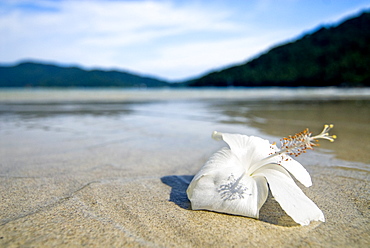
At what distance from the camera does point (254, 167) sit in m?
1.79

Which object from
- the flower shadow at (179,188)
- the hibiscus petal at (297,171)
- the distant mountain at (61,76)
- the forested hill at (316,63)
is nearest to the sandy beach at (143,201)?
the flower shadow at (179,188)

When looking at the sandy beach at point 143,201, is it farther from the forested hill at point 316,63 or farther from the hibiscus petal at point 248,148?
the forested hill at point 316,63

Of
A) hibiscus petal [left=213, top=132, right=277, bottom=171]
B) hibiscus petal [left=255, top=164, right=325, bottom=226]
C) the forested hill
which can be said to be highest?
the forested hill

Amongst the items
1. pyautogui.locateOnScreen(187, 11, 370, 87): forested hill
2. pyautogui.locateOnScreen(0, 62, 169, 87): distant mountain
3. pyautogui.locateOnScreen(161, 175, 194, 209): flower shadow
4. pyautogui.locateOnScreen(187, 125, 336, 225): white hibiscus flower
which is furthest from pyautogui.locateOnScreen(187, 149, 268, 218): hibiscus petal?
pyautogui.locateOnScreen(0, 62, 169, 87): distant mountain

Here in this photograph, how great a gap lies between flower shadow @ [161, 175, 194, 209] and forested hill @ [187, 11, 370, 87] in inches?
2309

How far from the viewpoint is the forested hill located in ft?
204

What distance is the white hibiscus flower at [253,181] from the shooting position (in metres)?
1.56

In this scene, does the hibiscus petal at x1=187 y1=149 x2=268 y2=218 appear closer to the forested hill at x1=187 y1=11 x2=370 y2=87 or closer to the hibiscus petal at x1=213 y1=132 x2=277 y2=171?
the hibiscus petal at x1=213 y1=132 x2=277 y2=171

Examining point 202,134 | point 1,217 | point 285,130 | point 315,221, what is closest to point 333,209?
point 315,221

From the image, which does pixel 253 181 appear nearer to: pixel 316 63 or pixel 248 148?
pixel 248 148

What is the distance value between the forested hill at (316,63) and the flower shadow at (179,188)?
58644mm

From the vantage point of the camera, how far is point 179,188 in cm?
219

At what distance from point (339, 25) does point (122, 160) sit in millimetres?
99935

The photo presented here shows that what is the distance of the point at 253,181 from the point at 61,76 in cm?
13778
